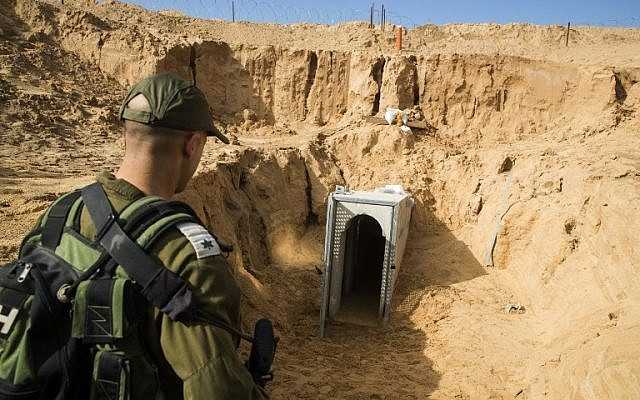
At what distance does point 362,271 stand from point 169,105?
10931 millimetres

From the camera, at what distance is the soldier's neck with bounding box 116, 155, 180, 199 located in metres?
2.00

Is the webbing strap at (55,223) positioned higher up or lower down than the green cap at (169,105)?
lower down

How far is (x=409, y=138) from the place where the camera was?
50.4 ft

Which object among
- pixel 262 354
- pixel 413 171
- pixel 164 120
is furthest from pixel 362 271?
pixel 164 120

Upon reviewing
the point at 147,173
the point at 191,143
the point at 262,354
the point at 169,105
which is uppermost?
the point at 169,105

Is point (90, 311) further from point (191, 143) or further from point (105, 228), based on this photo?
point (191, 143)

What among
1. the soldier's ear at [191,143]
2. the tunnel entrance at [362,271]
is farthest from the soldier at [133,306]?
the tunnel entrance at [362,271]

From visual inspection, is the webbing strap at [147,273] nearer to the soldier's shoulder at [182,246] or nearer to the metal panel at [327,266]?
the soldier's shoulder at [182,246]

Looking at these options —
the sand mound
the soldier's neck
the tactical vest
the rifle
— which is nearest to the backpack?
the tactical vest

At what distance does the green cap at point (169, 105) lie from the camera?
192cm

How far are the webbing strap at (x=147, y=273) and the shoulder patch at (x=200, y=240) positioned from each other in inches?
4.8

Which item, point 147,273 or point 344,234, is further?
point 344,234

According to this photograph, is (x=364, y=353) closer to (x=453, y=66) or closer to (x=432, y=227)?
(x=432, y=227)

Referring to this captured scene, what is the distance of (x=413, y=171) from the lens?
14516 mm
